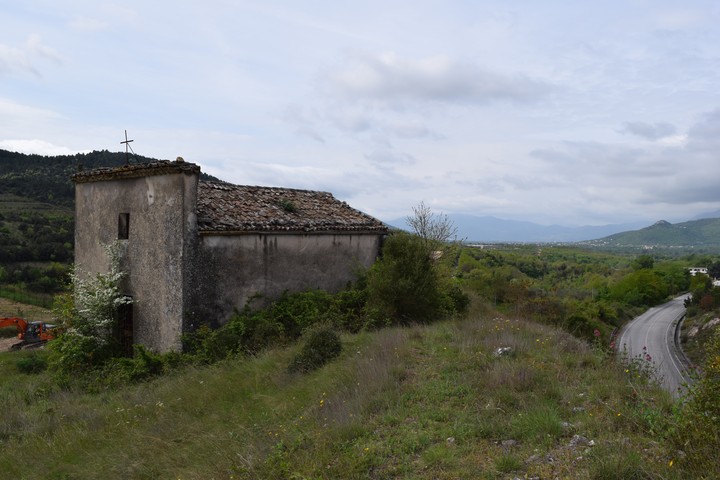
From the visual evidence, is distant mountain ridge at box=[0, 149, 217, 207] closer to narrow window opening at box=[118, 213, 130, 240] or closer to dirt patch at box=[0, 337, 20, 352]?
dirt patch at box=[0, 337, 20, 352]

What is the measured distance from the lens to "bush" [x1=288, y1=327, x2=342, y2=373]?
355 inches

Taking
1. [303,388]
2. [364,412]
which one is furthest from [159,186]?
[364,412]

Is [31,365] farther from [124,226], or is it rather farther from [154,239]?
[154,239]

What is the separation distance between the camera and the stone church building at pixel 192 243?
12.1 meters

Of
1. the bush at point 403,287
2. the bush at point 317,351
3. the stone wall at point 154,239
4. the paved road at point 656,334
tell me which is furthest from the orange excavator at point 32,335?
the paved road at point 656,334

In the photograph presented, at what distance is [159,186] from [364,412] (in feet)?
30.2

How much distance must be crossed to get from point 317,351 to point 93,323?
302 inches

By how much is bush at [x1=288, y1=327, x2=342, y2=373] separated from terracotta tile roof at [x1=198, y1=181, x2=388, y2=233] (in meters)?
4.75

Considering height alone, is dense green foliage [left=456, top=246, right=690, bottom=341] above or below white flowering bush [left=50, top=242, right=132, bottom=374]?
below

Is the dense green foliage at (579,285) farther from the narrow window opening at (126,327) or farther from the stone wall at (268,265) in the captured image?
the narrow window opening at (126,327)

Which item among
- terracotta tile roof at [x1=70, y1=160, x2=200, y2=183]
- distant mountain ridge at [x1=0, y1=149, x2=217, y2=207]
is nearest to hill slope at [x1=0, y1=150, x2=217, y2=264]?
distant mountain ridge at [x1=0, y1=149, x2=217, y2=207]

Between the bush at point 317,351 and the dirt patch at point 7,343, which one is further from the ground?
the bush at point 317,351

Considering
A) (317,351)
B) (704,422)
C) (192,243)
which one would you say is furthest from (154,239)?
(704,422)

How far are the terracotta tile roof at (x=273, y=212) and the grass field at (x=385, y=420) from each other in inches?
173
